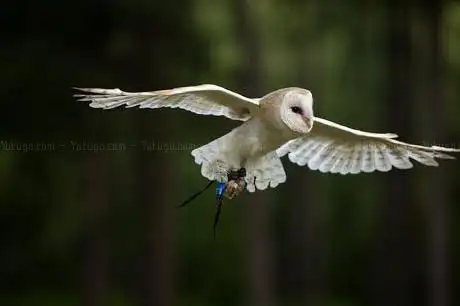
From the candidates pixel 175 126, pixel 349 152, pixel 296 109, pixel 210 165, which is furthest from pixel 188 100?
pixel 175 126

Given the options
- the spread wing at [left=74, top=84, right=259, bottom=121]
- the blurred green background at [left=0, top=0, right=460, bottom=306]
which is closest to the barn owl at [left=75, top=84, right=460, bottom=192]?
the spread wing at [left=74, top=84, right=259, bottom=121]

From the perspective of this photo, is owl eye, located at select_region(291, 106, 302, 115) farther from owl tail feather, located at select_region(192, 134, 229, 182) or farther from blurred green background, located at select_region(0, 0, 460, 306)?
blurred green background, located at select_region(0, 0, 460, 306)

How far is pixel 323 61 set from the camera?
11422 mm

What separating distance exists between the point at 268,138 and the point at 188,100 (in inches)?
10.5

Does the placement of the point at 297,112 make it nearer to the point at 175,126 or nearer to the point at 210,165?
the point at 210,165

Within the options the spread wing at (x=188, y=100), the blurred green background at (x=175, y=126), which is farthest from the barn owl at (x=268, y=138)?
the blurred green background at (x=175, y=126)

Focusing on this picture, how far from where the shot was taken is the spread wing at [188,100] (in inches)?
102

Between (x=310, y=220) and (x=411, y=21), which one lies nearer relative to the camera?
(x=411, y=21)

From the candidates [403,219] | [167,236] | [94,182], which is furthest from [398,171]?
[94,182]

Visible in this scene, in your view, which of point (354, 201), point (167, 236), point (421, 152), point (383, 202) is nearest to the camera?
point (421, 152)

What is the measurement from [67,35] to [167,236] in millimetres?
1911

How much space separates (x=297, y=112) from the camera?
2.75 metres

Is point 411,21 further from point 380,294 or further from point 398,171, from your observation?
point 380,294

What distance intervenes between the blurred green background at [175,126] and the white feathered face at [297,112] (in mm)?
3674
